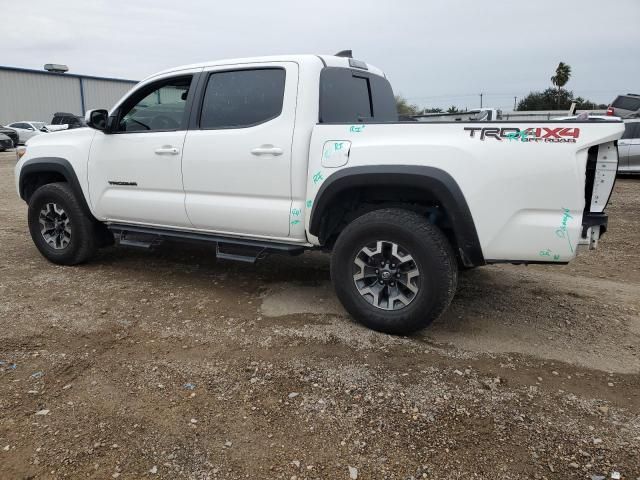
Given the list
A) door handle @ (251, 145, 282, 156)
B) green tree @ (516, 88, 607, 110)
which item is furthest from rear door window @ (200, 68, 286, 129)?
green tree @ (516, 88, 607, 110)

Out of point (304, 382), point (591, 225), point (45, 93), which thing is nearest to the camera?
point (304, 382)

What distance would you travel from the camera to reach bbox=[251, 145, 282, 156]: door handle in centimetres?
394

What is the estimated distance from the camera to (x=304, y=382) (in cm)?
313

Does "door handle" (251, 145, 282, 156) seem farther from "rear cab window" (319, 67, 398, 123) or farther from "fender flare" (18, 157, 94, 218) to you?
"fender flare" (18, 157, 94, 218)

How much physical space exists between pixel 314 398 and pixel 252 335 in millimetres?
979

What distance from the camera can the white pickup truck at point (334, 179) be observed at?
3217 mm

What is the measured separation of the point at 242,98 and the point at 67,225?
2481 millimetres

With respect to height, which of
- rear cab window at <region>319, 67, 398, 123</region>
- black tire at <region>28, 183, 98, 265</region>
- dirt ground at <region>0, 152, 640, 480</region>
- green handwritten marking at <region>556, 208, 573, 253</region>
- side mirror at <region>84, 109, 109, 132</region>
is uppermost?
rear cab window at <region>319, 67, 398, 123</region>

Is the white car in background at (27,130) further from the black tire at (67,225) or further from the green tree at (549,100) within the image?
the green tree at (549,100)

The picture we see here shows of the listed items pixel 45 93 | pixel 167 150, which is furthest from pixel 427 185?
pixel 45 93

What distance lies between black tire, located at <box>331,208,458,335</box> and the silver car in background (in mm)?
10697

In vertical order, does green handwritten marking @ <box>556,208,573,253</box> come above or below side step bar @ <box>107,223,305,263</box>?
above

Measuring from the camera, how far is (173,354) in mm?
3529

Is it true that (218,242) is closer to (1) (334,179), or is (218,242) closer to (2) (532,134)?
(1) (334,179)
